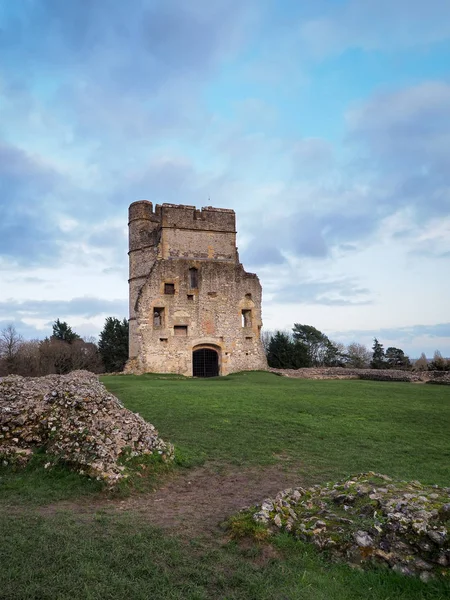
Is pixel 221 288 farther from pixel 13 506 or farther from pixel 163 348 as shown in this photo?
pixel 13 506

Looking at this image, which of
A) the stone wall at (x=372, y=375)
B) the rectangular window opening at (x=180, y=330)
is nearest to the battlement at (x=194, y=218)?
the rectangular window opening at (x=180, y=330)

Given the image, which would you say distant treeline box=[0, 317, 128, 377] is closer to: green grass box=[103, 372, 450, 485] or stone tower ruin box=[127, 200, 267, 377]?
stone tower ruin box=[127, 200, 267, 377]

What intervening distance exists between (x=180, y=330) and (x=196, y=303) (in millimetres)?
1990

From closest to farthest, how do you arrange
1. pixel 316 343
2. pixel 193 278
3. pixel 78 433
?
pixel 78 433
pixel 193 278
pixel 316 343

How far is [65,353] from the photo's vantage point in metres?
45.2

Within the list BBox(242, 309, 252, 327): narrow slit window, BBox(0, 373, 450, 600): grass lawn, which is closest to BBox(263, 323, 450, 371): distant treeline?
BBox(242, 309, 252, 327): narrow slit window

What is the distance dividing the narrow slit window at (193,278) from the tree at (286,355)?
18376 millimetres

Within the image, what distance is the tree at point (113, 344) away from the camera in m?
49.2

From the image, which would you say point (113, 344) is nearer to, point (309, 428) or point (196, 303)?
point (196, 303)

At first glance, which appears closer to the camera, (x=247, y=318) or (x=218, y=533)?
(x=218, y=533)

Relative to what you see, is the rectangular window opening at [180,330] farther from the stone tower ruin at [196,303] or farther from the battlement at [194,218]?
the battlement at [194,218]

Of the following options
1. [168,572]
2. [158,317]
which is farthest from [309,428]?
[158,317]

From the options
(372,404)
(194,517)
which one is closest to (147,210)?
(372,404)

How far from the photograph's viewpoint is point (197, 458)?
8.66 meters
